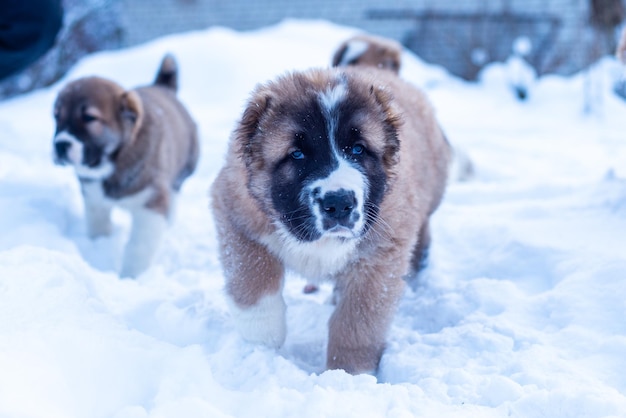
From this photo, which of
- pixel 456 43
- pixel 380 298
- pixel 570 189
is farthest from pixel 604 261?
pixel 456 43

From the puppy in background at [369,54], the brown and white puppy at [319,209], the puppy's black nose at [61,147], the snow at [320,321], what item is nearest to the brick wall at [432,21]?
the snow at [320,321]

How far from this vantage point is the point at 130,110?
5012 mm

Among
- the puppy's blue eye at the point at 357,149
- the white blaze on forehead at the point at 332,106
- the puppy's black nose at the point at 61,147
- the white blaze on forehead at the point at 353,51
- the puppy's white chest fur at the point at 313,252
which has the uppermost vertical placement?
the white blaze on forehead at the point at 332,106

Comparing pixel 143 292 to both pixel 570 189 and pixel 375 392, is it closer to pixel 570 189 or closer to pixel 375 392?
pixel 375 392

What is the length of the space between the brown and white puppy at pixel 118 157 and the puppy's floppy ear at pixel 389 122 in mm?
2344

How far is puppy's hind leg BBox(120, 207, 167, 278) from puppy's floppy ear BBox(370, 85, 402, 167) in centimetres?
234

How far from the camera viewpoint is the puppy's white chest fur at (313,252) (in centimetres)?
284

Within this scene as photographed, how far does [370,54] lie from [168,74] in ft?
7.96

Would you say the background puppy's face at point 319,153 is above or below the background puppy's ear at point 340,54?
above

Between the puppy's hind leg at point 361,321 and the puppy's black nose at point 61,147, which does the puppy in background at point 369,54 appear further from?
the puppy's hind leg at point 361,321

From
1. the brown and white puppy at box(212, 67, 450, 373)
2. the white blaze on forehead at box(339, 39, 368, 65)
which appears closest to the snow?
the brown and white puppy at box(212, 67, 450, 373)

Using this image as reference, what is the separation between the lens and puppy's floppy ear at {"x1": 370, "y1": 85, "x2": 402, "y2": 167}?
2857 mm

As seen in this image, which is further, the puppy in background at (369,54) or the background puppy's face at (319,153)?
the puppy in background at (369,54)

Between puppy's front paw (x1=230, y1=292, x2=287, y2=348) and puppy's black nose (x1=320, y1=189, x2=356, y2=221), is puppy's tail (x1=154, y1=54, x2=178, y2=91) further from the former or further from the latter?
puppy's black nose (x1=320, y1=189, x2=356, y2=221)
